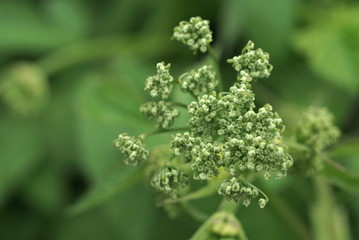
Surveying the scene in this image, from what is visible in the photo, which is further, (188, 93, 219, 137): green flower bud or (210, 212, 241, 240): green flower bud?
(210, 212, 241, 240): green flower bud

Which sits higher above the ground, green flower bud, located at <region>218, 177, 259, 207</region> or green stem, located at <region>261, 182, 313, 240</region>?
green stem, located at <region>261, 182, 313, 240</region>

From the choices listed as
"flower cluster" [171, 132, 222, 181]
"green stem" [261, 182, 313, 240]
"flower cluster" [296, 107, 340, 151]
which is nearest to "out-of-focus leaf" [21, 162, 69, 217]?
"green stem" [261, 182, 313, 240]

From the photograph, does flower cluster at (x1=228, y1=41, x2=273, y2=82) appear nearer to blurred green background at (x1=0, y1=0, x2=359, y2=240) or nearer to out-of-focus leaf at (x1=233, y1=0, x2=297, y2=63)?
blurred green background at (x1=0, y1=0, x2=359, y2=240)

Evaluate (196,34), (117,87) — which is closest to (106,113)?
(117,87)

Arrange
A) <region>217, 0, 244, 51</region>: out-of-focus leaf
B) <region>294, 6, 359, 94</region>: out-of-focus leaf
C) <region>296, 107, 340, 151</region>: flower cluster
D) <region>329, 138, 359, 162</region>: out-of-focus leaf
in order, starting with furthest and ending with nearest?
<region>217, 0, 244, 51</region>: out-of-focus leaf
<region>294, 6, 359, 94</region>: out-of-focus leaf
<region>329, 138, 359, 162</region>: out-of-focus leaf
<region>296, 107, 340, 151</region>: flower cluster

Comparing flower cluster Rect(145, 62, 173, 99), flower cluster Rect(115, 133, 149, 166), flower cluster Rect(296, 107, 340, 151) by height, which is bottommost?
flower cluster Rect(115, 133, 149, 166)

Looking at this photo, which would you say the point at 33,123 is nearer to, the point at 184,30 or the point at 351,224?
the point at 351,224

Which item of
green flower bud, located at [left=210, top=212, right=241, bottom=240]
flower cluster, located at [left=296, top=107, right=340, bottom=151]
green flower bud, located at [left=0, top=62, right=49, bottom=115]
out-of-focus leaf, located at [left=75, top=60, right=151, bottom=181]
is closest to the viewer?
green flower bud, located at [left=210, top=212, right=241, bottom=240]

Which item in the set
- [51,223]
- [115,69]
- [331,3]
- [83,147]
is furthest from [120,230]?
[331,3]
